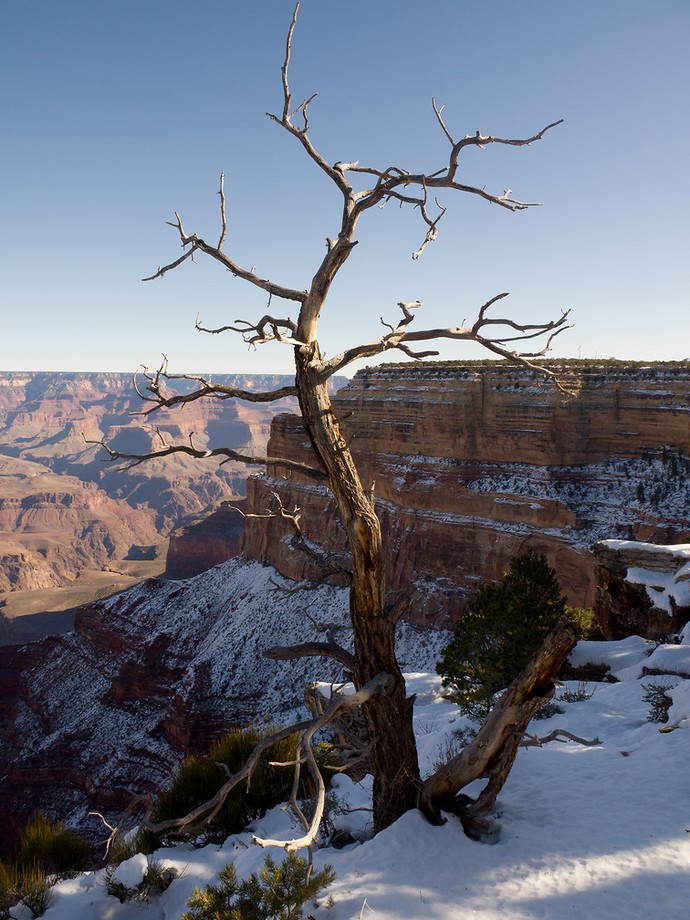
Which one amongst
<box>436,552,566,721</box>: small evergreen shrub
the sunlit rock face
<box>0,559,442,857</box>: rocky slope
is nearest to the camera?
<box>436,552,566,721</box>: small evergreen shrub

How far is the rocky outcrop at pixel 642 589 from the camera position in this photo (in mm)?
17328

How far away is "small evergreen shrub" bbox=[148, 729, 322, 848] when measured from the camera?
898cm

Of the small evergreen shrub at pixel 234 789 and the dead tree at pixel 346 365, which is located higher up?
the dead tree at pixel 346 365

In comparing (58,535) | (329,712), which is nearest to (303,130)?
(329,712)

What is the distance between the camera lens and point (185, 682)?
41938 mm

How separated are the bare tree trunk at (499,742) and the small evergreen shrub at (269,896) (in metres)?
1.85

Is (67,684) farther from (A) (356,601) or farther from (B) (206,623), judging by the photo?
(A) (356,601)

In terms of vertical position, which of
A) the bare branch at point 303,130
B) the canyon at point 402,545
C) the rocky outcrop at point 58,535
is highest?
the bare branch at point 303,130

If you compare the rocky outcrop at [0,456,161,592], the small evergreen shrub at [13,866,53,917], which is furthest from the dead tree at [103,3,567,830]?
the rocky outcrop at [0,456,161,592]

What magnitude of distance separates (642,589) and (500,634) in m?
6.50

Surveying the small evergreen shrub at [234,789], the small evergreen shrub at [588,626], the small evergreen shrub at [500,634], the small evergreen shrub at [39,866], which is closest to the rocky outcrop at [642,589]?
the small evergreen shrub at [588,626]

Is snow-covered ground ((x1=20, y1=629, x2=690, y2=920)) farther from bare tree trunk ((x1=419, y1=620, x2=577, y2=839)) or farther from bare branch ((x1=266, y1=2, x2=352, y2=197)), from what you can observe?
bare branch ((x1=266, y1=2, x2=352, y2=197))

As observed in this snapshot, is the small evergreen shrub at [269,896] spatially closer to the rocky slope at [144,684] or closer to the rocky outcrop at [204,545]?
the rocky slope at [144,684]

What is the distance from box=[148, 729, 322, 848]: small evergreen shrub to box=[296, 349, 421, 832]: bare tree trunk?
274cm
